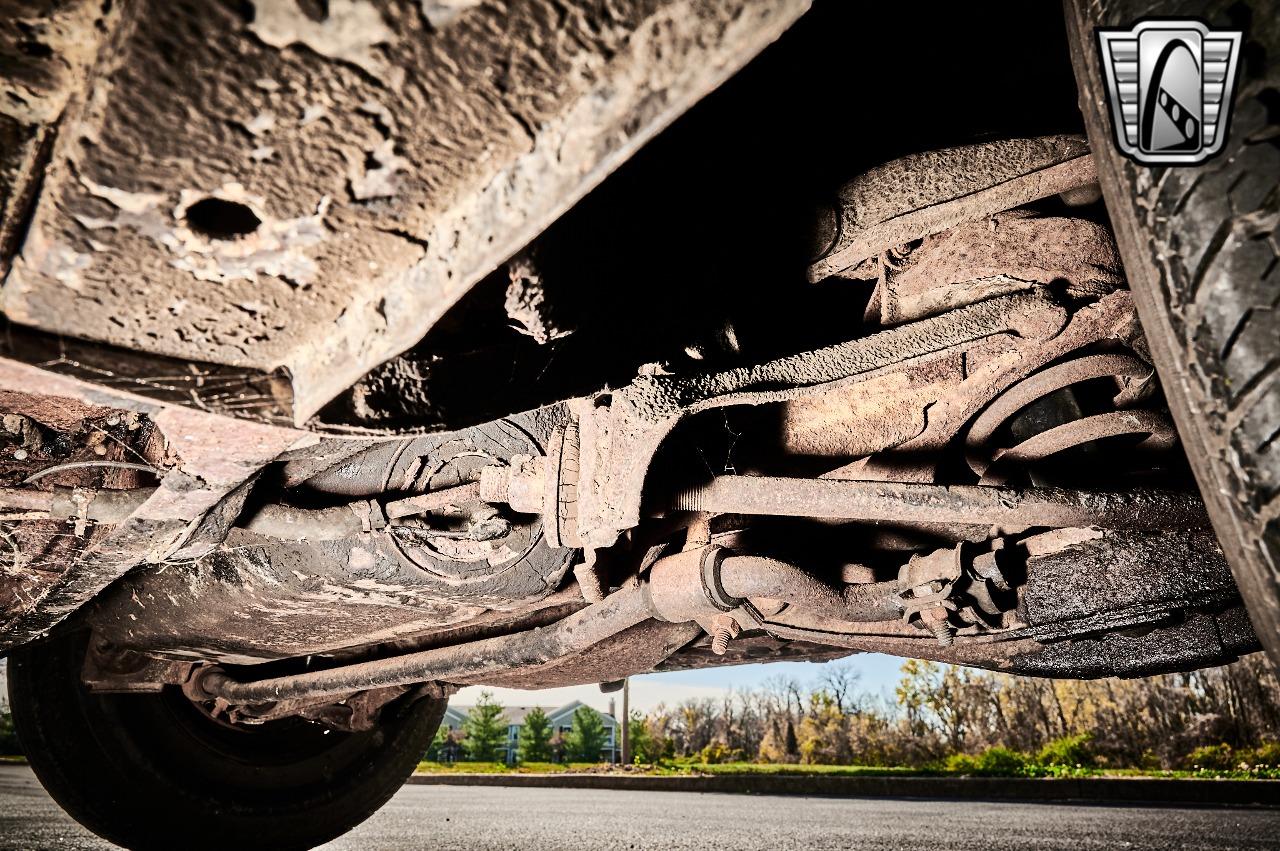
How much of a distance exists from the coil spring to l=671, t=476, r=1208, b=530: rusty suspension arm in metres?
0.12

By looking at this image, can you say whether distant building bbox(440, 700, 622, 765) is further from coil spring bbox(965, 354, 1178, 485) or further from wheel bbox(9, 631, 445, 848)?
coil spring bbox(965, 354, 1178, 485)

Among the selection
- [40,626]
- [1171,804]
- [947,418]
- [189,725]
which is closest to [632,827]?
[189,725]

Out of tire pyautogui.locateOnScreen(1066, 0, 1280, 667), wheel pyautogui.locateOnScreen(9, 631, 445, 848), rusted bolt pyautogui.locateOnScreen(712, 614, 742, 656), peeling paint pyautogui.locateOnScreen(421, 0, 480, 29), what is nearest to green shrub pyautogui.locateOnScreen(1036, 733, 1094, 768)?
wheel pyautogui.locateOnScreen(9, 631, 445, 848)

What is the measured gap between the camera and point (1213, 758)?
516 inches

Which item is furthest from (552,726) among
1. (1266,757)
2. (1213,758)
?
(1266,757)

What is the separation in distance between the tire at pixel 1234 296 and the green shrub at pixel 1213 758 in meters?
16.5

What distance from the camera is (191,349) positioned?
697 millimetres

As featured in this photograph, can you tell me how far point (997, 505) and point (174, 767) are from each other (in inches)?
116

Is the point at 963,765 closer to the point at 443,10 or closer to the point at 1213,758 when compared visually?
the point at 1213,758

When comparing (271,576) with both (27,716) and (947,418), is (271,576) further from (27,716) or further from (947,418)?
(27,716)

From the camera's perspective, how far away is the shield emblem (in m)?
0.61

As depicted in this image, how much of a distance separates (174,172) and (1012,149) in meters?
1.05

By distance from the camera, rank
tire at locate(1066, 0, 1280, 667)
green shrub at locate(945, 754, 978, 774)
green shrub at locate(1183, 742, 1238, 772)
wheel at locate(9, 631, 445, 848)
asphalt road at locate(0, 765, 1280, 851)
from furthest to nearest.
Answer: green shrub at locate(945, 754, 978, 774) → green shrub at locate(1183, 742, 1238, 772) → asphalt road at locate(0, 765, 1280, 851) → wheel at locate(9, 631, 445, 848) → tire at locate(1066, 0, 1280, 667)

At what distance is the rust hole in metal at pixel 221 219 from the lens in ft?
1.87
